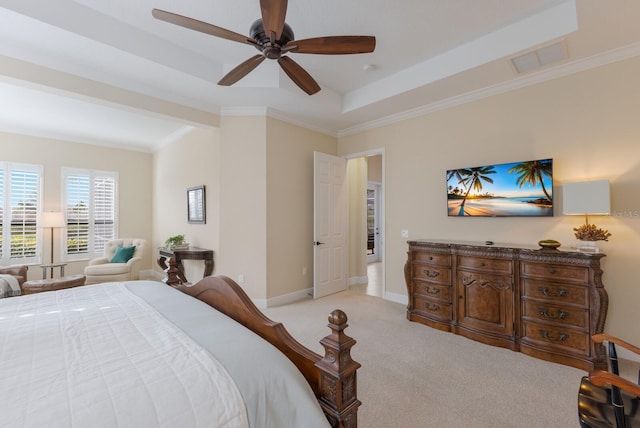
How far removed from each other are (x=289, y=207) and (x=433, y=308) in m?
2.48

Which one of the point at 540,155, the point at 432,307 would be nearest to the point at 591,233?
the point at 540,155

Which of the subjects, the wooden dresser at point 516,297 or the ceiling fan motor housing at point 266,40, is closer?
the ceiling fan motor housing at point 266,40

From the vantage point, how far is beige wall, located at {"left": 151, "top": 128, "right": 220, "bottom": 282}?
4.38 metres

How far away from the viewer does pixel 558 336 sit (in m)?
2.56

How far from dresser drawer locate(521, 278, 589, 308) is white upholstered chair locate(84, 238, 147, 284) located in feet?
20.0

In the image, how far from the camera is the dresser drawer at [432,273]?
3.27 meters

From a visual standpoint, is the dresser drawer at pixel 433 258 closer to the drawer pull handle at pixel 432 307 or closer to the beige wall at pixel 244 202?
the drawer pull handle at pixel 432 307

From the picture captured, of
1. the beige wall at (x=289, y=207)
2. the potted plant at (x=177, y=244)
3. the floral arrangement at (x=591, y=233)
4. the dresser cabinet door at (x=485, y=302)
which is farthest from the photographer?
the potted plant at (x=177, y=244)

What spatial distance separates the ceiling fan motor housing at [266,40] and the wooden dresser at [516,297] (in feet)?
8.56

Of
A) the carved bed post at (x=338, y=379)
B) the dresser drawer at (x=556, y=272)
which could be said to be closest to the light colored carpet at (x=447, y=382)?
the dresser drawer at (x=556, y=272)

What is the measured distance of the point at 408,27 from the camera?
2.78 m

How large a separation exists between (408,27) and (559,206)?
2.41 m

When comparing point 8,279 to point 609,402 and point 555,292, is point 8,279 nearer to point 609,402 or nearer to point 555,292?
point 609,402

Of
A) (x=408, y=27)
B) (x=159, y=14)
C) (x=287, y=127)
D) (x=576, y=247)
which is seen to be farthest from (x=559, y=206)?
(x=159, y=14)
